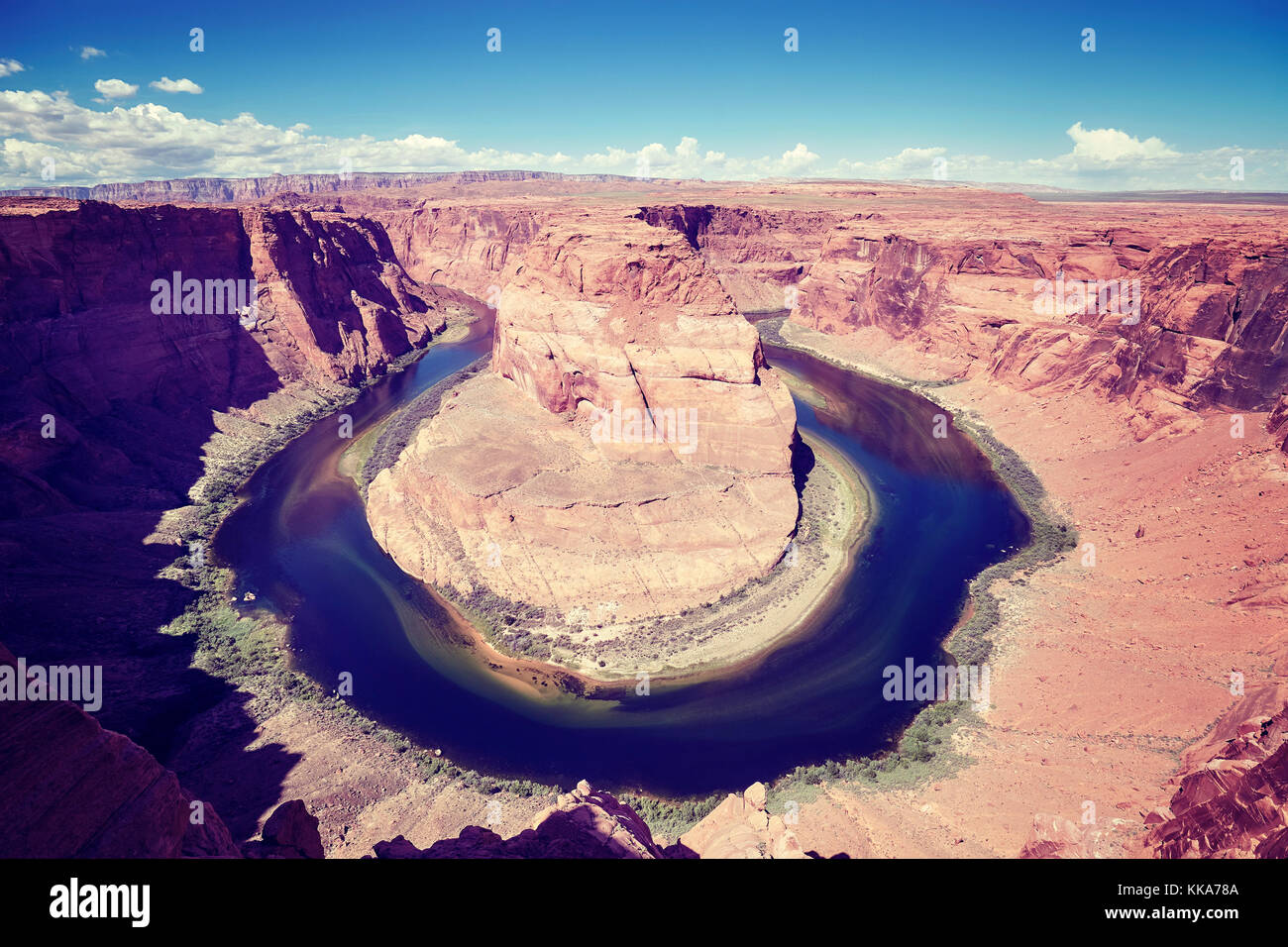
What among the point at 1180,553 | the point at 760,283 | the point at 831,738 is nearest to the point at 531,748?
the point at 831,738

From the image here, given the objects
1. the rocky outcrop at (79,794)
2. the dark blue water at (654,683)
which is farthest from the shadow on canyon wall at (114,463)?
the dark blue water at (654,683)

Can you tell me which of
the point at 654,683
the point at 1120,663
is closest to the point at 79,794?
the point at 654,683

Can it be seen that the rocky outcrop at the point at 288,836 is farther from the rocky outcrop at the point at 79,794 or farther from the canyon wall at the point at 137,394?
the canyon wall at the point at 137,394

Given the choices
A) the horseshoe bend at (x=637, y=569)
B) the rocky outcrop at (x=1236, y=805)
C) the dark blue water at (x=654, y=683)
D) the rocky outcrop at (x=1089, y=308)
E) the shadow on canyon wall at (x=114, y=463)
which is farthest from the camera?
the rocky outcrop at (x=1089, y=308)

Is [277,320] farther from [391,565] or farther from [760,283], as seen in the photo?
[760,283]

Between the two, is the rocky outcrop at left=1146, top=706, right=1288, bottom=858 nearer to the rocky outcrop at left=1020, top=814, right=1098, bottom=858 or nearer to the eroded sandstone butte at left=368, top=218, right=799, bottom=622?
the rocky outcrop at left=1020, top=814, right=1098, bottom=858

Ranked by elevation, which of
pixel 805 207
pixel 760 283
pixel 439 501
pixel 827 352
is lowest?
pixel 439 501

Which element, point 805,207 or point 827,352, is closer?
point 827,352
